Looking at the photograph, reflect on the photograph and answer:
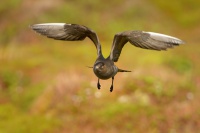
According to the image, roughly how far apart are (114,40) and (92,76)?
38.5 ft

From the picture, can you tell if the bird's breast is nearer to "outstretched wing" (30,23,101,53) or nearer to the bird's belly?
the bird's belly

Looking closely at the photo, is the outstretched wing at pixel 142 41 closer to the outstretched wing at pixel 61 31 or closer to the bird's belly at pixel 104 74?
the bird's belly at pixel 104 74

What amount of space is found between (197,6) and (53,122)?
813 inches

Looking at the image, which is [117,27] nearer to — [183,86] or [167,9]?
[167,9]

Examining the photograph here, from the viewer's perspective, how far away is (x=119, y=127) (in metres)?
14.2

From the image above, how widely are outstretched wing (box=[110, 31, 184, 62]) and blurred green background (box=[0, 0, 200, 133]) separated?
25.6ft

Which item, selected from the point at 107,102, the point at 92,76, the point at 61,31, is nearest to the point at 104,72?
the point at 61,31

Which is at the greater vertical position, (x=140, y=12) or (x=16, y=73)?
(x=140, y=12)

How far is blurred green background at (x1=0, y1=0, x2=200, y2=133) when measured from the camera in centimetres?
1458

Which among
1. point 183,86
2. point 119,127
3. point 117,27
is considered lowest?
point 119,127

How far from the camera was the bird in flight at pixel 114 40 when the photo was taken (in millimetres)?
5848

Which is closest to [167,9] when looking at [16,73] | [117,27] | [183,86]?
[117,27]

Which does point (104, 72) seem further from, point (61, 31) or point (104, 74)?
point (61, 31)

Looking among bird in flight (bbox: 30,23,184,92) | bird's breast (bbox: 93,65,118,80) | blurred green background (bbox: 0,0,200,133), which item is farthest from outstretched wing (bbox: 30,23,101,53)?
blurred green background (bbox: 0,0,200,133)
